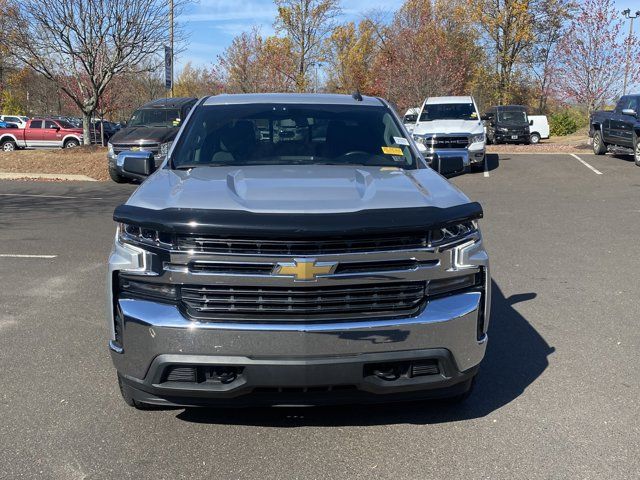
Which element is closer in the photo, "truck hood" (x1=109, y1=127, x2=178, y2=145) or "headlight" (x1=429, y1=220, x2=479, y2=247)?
"headlight" (x1=429, y1=220, x2=479, y2=247)

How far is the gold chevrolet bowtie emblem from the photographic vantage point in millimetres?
2961

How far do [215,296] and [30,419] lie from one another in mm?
1487

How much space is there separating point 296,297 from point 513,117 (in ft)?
97.8

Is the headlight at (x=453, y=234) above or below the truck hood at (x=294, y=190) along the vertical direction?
below

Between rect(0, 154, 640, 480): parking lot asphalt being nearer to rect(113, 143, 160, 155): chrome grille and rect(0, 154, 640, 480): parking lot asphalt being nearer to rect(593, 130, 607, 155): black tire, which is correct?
rect(113, 143, 160, 155): chrome grille

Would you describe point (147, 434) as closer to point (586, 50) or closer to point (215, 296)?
point (215, 296)

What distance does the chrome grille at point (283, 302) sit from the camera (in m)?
2.99

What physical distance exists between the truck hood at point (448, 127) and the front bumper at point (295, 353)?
48.0ft

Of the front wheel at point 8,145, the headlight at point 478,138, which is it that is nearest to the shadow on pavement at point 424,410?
the headlight at point 478,138

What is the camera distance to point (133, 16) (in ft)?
63.6

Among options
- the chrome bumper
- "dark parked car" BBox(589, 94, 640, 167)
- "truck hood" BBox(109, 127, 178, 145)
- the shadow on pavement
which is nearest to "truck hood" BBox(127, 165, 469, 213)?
the chrome bumper

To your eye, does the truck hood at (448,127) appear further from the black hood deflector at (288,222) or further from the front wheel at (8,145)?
the front wheel at (8,145)

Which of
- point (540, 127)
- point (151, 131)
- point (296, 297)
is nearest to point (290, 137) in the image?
point (296, 297)

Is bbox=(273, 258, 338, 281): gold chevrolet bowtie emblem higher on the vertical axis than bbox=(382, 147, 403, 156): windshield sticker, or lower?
lower
